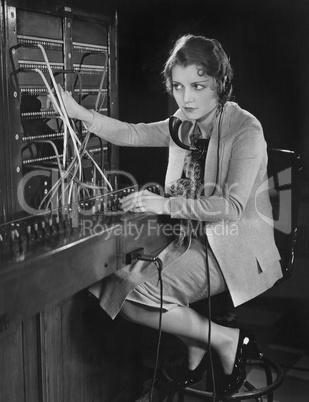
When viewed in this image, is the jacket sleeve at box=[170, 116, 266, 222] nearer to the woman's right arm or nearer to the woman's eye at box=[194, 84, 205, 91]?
the woman's eye at box=[194, 84, 205, 91]

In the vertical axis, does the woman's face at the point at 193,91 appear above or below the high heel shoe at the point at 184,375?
above

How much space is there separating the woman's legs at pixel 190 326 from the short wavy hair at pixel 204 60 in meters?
0.65

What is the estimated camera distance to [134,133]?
203cm

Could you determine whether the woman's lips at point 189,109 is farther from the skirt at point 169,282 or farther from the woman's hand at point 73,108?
the skirt at point 169,282

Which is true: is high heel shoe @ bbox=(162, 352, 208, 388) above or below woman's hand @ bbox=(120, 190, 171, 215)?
below

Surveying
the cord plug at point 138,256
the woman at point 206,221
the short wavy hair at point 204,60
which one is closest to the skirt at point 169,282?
the woman at point 206,221

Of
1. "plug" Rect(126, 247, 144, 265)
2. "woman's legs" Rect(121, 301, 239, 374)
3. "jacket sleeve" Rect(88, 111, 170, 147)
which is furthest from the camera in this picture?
"jacket sleeve" Rect(88, 111, 170, 147)

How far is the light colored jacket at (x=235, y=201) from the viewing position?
179 centimetres

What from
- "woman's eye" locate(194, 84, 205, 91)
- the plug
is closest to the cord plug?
the plug

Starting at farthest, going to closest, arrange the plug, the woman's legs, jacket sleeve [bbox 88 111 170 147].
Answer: jacket sleeve [bbox 88 111 170 147] → the woman's legs → the plug

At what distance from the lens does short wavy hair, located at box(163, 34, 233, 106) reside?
6.19 feet

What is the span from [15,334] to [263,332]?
39.8 inches

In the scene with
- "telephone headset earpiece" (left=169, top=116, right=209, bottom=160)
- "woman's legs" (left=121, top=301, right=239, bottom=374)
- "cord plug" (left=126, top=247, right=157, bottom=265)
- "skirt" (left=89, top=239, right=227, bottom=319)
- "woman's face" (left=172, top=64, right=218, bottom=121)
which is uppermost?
"woman's face" (left=172, top=64, right=218, bottom=121)

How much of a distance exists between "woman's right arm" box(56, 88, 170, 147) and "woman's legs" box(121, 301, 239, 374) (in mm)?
513
